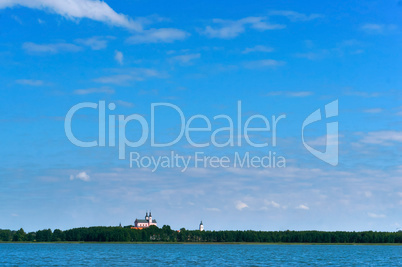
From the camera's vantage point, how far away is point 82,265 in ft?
206

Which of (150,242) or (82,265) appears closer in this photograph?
(82,265)

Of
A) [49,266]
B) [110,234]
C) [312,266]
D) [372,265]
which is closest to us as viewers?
[49,266]

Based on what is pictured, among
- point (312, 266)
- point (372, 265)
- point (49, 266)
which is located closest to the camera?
point (49, 266)

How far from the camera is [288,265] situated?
67000 millimetres

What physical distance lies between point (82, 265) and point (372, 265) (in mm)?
39299

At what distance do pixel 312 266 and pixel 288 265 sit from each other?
9.81ft

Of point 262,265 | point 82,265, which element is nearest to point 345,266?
point 262,265

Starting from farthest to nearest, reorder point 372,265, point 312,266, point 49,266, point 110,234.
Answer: point 110,234, point 372,265, point 312,266, point 49,266

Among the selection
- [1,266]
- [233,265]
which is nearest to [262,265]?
[233,265]

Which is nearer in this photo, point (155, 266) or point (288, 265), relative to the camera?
point (155, 266)

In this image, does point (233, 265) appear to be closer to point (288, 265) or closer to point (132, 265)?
point (288, 265)

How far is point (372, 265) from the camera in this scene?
239 feet

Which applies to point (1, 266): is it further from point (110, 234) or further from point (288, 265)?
point (110, 234)

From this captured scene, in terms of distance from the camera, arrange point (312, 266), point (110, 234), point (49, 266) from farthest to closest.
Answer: point (110, 234), point (312, 266), point (49, 266)
